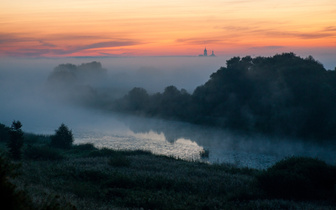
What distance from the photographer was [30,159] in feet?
68.1

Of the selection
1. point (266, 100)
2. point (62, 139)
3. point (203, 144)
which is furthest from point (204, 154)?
point (266, 100)

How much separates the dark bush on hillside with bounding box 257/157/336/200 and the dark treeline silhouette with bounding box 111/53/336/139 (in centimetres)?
2610

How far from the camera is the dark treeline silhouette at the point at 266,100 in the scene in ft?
133

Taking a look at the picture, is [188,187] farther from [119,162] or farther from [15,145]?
[15,145]

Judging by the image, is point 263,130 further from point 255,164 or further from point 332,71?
point 255,164

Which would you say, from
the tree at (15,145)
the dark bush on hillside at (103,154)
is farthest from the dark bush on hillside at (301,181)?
the tree at (15,145)

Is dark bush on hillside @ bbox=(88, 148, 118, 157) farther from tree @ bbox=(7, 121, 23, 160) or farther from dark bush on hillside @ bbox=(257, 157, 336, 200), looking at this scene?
dark bush on hillside @ bbox=(257, 157, 336, 200)

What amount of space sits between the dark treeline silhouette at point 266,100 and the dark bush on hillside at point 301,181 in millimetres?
26105

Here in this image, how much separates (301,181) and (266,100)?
34.6 metres

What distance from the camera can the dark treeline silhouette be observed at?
40500mm

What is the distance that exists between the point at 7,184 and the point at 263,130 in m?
41.3

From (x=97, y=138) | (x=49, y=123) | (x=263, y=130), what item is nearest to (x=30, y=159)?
(x=97, y=138)

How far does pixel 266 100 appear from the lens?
46.5 metres

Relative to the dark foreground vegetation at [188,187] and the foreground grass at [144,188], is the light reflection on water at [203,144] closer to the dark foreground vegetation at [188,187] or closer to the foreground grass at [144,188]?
the foreground grass at [144,188]
